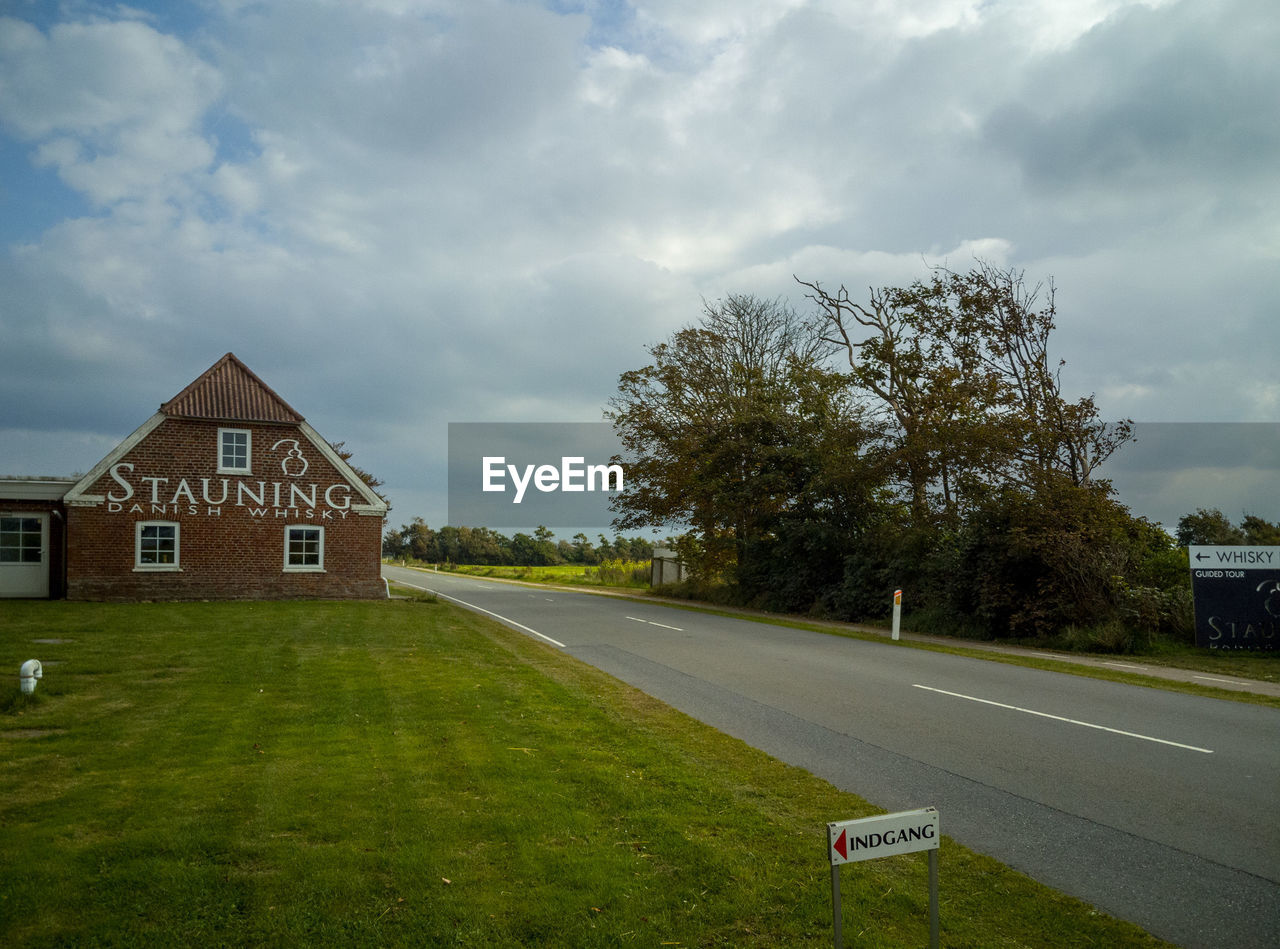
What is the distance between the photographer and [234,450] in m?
27.1

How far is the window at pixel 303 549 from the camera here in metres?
27.5

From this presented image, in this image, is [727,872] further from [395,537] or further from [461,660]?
[395,537]

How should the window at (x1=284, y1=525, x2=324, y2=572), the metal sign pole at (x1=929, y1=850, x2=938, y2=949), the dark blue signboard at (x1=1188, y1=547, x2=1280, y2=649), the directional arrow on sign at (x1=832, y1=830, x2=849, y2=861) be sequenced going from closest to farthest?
the directional arrow on sign at (x1=832, y1=830, x2=849, y2=861), the metal sign pole at (x1=929, y1=850, x2=938, y2=949), the dark blue signboard at (x1=1188, y1=547, x2=1280, y2=649), the window at (x1=284, y1=525, x2=324, y2=572)

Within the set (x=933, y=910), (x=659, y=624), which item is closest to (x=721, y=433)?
(x=659, y=624)

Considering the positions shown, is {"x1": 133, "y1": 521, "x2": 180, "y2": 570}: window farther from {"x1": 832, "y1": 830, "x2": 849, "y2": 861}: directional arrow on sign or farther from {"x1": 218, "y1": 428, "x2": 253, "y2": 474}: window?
{"x1": 832, "y1": 830, "x2": 849, "y2": 861}: directional arrow on sign

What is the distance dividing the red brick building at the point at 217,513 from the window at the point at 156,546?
0.03m

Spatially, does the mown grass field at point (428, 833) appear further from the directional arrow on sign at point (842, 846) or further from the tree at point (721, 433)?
the tree at point (721, 433)

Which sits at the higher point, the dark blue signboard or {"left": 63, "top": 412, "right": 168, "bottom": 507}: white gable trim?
{"left": 63, "top": 412, "right": 168, "bottom": 507}: white gable trim

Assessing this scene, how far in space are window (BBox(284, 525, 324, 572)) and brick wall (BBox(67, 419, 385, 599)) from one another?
0.49ft

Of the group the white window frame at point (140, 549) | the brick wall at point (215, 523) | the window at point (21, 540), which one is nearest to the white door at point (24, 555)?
the window at point (21, 540)

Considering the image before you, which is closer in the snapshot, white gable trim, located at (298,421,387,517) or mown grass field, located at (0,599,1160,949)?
mown grass field, located at (0,599,1160,949)

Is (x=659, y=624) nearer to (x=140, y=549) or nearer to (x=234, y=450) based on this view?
(x=234, y=450)

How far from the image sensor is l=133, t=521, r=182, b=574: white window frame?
1017 inches

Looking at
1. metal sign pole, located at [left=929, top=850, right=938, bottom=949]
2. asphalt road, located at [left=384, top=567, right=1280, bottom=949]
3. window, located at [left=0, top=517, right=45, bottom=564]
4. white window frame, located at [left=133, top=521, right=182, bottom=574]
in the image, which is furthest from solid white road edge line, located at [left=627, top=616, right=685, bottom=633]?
window, located at [left=0, top=517, right=45, bottom=564]
